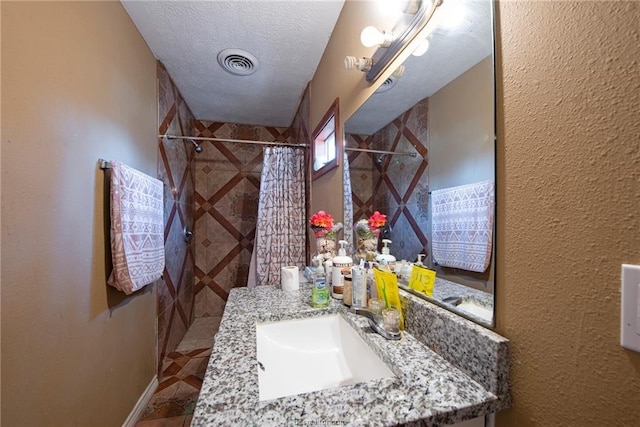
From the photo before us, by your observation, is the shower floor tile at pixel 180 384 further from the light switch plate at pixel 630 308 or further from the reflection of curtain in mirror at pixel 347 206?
the light switch plate at pixel 630 308

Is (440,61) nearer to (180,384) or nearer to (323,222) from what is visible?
(323,222)

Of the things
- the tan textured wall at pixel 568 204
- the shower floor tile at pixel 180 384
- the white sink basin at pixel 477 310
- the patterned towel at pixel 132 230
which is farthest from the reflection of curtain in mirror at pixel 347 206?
the shower floor tile at pixel 180 384

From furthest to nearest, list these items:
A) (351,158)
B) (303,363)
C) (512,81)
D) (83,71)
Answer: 1. (351,158)
2. (83,71)
3. (303,363)
4. (512,81)

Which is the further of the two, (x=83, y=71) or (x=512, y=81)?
(x=83, y=71)

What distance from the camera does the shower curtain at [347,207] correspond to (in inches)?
47.8

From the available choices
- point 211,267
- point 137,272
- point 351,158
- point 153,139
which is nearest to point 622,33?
point 351,158

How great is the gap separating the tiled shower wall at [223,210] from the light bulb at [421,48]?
2347 mm

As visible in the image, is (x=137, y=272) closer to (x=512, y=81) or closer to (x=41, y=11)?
(x=41, y=11)

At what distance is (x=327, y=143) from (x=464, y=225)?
3.65 ft

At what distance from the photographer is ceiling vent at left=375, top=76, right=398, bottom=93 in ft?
3.02

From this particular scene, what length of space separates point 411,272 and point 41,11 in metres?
1.53

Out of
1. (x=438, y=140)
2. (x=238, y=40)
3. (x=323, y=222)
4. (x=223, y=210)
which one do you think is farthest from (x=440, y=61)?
(x=223, y=210)

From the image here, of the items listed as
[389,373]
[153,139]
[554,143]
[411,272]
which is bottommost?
[389,373]

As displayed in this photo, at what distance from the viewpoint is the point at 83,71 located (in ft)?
3.41
